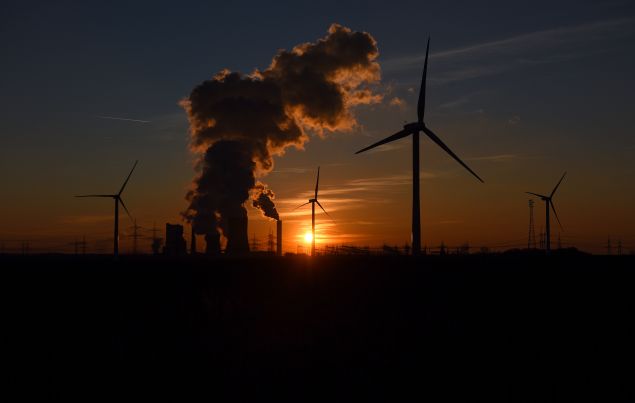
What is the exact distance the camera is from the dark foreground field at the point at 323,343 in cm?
2811

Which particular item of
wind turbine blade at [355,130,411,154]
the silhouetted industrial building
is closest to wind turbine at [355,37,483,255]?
wind turbine blade at [355,130,411,154]

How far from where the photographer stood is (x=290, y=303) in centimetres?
5541

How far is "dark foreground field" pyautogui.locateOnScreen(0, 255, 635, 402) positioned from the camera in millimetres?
28109

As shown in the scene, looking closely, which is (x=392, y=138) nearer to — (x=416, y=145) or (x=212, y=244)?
(x=416, y=145)

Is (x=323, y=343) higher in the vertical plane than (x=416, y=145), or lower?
lower

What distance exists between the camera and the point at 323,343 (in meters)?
37.3

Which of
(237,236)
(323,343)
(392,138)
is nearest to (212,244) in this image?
(237,236)

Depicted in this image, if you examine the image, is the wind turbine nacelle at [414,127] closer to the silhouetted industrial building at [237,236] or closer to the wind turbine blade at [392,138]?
the wind turbine blade at [392,138]

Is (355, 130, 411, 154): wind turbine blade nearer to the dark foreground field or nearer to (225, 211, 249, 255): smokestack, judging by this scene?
the dark foreground field

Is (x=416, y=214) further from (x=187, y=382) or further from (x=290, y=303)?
(x=187, y=382)

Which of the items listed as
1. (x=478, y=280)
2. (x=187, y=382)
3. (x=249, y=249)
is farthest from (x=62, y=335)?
(x=249, y=249)

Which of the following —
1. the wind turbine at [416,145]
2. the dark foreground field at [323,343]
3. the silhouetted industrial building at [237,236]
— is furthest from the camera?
the silhouetted industrial building at [237,236]

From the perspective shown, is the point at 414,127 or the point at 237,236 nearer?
the point at 414,127

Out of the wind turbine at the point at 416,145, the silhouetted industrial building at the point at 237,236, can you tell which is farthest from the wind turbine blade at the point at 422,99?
the silhouetted industrial building at the point at 237,236
